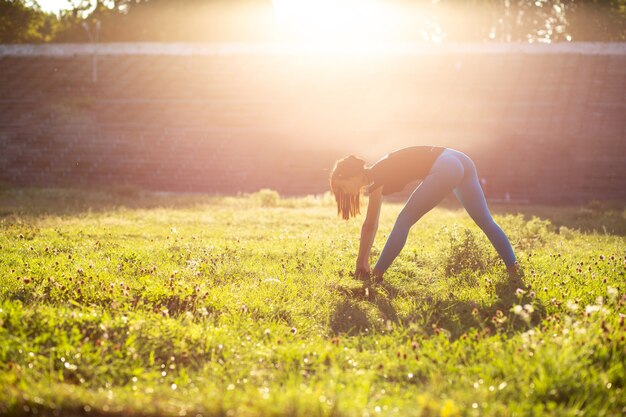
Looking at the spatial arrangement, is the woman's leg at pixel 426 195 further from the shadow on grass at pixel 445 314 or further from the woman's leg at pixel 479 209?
the shadow on grass at pixel 445 314

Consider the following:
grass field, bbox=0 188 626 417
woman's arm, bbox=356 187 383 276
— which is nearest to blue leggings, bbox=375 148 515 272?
woman's arm, bbox=356 187 383 276

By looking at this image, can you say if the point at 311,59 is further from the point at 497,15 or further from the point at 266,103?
the point at 497,15

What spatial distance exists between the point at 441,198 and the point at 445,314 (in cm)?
140

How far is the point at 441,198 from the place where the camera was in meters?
6.27

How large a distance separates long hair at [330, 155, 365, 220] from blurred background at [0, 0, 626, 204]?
17.5 m

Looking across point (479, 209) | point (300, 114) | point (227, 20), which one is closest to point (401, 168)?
point (479, 209)

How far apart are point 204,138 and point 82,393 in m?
24.0

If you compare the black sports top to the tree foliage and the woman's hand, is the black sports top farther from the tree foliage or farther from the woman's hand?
the tree foliage

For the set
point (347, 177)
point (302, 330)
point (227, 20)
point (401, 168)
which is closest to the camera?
point (302, 330)

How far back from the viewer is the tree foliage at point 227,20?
144 ft

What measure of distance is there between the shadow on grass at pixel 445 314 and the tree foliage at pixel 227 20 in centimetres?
4222

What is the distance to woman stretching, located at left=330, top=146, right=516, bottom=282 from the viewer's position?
20.3ft

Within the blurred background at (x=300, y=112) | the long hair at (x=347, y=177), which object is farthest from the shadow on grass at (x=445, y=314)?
the blurred background at (x=300, y=112)

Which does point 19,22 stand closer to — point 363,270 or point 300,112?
point 300,112
